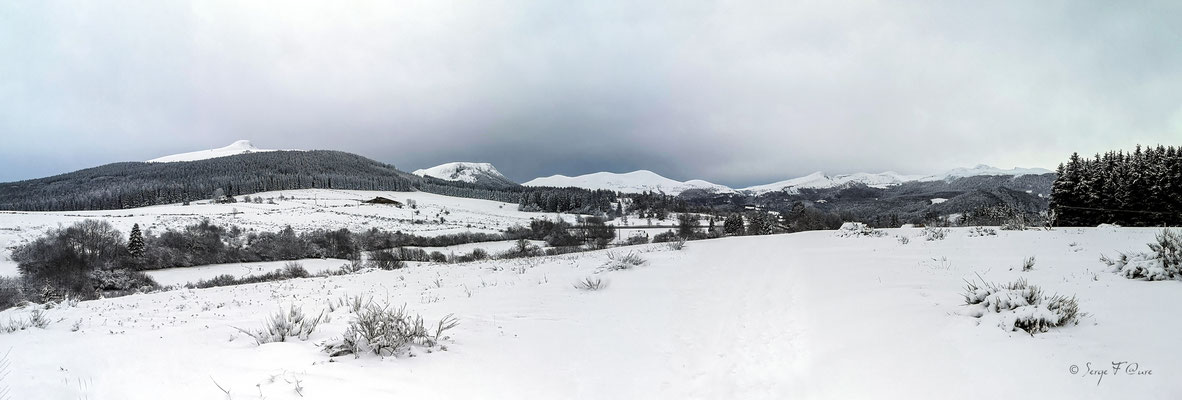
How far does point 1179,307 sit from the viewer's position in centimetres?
434

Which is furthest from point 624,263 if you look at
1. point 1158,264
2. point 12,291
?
point 12,291

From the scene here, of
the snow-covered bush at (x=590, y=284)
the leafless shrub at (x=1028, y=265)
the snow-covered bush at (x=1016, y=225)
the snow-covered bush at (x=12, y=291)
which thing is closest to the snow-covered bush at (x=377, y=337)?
the snow-covered bush at (x=590, y=284)

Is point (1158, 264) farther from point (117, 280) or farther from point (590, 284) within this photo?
point (117, 280)

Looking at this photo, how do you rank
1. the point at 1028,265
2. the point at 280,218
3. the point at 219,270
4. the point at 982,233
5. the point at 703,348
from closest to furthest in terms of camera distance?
the point at 703,348
the point at 1028,265
the point at 982,233
the point at 219,270
the point at 280,218

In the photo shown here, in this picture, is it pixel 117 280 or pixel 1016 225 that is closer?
pixel 1016 225

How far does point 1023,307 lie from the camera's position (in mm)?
4629

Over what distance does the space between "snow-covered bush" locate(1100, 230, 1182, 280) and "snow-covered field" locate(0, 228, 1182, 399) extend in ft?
1.03

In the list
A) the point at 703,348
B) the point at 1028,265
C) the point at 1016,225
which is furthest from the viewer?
the point at 1016,225

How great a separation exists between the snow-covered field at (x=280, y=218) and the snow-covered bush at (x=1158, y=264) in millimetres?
53968

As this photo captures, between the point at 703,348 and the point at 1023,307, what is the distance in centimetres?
347

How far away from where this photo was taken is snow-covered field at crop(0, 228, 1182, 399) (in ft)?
12.6

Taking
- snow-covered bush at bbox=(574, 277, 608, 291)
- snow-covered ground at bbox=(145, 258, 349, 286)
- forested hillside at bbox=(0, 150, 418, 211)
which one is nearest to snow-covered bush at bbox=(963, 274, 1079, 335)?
snow-covered bush at bbox=(574, 277, 608, 291)

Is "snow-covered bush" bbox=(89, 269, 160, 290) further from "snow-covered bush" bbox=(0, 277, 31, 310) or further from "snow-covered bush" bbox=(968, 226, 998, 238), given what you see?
"snow-covered bush" bbox=(968, 226, 998, 238)

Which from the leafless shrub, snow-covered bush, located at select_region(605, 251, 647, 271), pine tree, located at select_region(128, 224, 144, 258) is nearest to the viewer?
the leafless shrub
